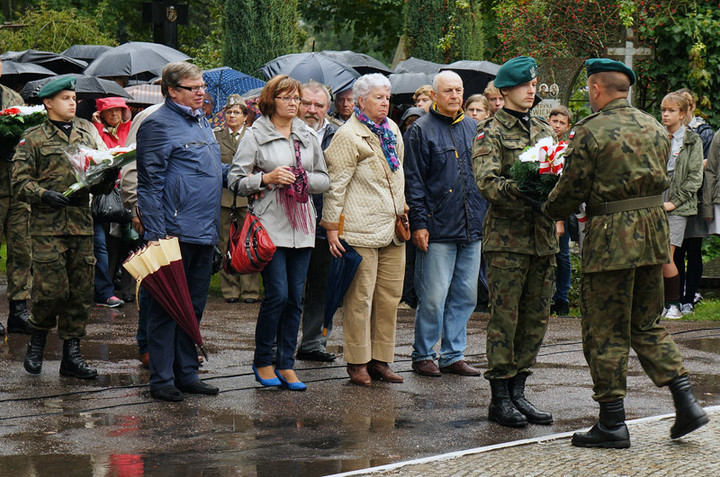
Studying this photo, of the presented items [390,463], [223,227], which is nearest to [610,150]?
[390,463]

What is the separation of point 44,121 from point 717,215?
22.8ft

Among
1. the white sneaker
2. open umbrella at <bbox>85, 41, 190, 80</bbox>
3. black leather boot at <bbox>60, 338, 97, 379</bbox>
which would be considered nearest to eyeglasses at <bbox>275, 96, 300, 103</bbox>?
black leather boot at <bbox>60, 338, 97, 379</bbox>

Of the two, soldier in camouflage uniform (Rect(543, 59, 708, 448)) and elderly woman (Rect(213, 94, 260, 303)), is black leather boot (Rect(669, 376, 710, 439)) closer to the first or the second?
soldier in camouflage uniform (Rect(543, 59, 708, 448))

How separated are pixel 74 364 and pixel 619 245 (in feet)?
13.3

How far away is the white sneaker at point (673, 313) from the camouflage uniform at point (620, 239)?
5.23 m

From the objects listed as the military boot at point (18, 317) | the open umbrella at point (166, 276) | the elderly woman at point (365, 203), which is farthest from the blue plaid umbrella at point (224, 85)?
the open umbrella at point (166, 276)

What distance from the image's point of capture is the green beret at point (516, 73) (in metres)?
7.02

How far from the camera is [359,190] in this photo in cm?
808

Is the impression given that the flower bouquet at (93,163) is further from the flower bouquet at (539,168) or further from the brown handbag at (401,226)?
the flower bouquet at (539,168)

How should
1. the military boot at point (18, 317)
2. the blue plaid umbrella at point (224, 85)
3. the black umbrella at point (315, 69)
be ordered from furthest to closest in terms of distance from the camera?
the blue plaid umbrella at point (224, 85) < the black umbrella at point (315, 69) < the military boot at point (18, 317)

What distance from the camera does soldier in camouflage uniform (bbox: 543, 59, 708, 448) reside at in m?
6.17

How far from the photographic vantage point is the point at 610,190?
A: 244 inches

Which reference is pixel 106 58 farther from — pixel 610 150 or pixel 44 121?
pixel 610 150

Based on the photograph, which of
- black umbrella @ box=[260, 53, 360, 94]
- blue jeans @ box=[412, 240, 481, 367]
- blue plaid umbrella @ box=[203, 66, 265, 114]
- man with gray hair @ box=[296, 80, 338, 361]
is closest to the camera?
blue jeans @ box=[412, 240, 481, 367]
